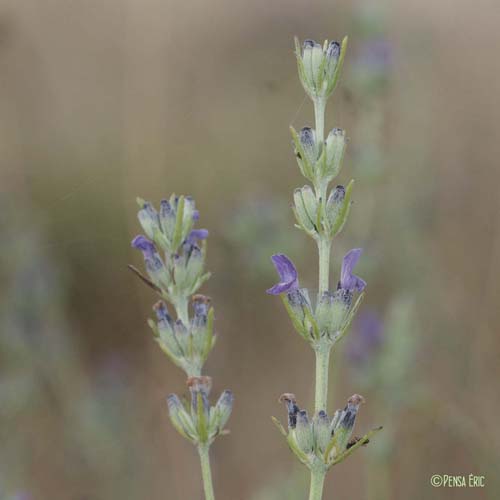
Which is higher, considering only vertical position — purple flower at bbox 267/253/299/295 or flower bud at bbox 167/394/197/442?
purple flower at bbox 267/253/299/295

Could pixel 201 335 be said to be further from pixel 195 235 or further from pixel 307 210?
pixel 307 210

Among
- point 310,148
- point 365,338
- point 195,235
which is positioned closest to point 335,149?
point 310,148

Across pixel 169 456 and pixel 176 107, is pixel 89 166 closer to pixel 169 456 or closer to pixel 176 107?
pixel 176 107

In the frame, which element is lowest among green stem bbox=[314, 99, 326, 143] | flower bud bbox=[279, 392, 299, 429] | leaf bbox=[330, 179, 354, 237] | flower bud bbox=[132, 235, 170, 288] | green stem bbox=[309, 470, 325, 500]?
green stem bbox=[309, 470, 325, 500]

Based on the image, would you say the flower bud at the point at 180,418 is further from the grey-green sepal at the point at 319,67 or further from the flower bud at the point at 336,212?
the grey-green sepal at the point at 319,67

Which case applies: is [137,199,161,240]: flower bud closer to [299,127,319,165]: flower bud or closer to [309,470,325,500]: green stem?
[299,127,319,165]: flower bud

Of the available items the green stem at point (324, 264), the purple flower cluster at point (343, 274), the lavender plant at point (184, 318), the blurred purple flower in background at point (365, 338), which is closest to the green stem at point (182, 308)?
the lavender plant at point (184, 318)

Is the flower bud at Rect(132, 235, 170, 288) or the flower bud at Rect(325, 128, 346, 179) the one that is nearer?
the flower bud at Rect(325, 128, 346, 179)

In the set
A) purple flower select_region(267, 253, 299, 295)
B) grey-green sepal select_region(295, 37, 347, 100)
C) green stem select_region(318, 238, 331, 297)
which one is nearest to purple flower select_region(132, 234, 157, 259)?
purple flower select_region(267, 253, 299, 295)

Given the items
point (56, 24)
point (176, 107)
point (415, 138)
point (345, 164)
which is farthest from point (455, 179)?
point (56, 24)
